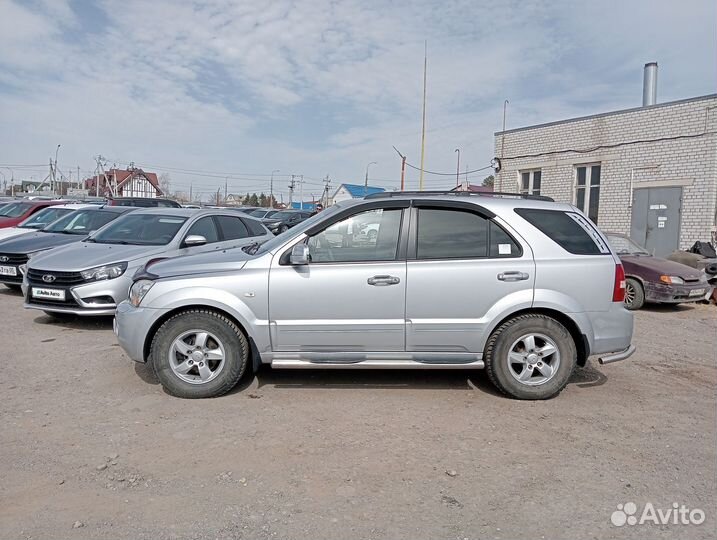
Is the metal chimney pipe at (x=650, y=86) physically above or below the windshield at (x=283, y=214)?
above

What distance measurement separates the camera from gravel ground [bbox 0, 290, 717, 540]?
2.93m

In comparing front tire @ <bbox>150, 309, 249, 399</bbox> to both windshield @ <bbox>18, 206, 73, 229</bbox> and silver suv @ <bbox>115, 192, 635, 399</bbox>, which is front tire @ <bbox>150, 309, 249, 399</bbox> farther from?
windshield @ <bbox>18, 206, 73, 229</bbox>

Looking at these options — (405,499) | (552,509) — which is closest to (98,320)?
(405,499)

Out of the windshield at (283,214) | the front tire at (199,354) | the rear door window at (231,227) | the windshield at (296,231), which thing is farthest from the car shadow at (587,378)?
the windshield at (283,214)

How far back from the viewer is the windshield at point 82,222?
9.87 m

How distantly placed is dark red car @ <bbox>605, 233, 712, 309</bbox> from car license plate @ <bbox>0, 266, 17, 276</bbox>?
1072 centimetres

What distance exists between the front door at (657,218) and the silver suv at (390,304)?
1167cm

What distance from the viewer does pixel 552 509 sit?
3080 mm

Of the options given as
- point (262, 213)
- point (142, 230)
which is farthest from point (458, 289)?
point (262, 213)

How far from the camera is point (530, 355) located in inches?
185

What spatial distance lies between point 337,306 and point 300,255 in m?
0.54

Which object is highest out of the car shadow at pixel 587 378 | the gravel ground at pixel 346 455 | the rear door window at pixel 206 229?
the rear door window at pixel 206 229

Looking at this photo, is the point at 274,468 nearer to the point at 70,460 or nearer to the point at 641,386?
the point at 70,460

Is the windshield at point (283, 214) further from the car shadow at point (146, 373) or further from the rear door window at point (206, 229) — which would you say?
the car shadow at point (146, 373)
